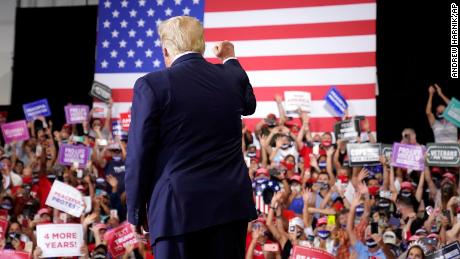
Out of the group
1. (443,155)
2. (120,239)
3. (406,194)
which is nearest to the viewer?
(120,239)

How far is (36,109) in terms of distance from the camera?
1032 centimetres

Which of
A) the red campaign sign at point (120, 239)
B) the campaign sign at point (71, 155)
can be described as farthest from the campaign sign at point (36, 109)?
the red campaign sign at point (120, 239)

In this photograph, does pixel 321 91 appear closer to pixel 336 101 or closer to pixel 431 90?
pixel 336 101

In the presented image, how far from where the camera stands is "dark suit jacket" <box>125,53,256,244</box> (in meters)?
1.91

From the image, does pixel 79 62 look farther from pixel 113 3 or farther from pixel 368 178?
pixel 368 178

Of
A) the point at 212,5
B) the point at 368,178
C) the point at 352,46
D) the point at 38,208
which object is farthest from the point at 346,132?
the point at 38,208

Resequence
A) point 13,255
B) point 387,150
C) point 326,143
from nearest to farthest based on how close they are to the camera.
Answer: point 13,255 < point 387,150 < point 326,143

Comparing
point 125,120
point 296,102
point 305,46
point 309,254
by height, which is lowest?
point 309,254

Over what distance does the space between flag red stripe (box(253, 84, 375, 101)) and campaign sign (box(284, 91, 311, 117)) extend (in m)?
0.29

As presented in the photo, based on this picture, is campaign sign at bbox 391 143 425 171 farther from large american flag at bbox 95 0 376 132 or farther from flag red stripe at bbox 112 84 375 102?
flag red stripe at bbox 112 84 375 102

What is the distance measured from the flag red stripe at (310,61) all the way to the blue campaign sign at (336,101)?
0.50m

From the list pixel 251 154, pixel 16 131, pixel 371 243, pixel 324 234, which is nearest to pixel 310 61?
pixel 251 154

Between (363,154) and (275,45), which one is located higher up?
(275,45)

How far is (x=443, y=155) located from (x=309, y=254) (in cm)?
307
